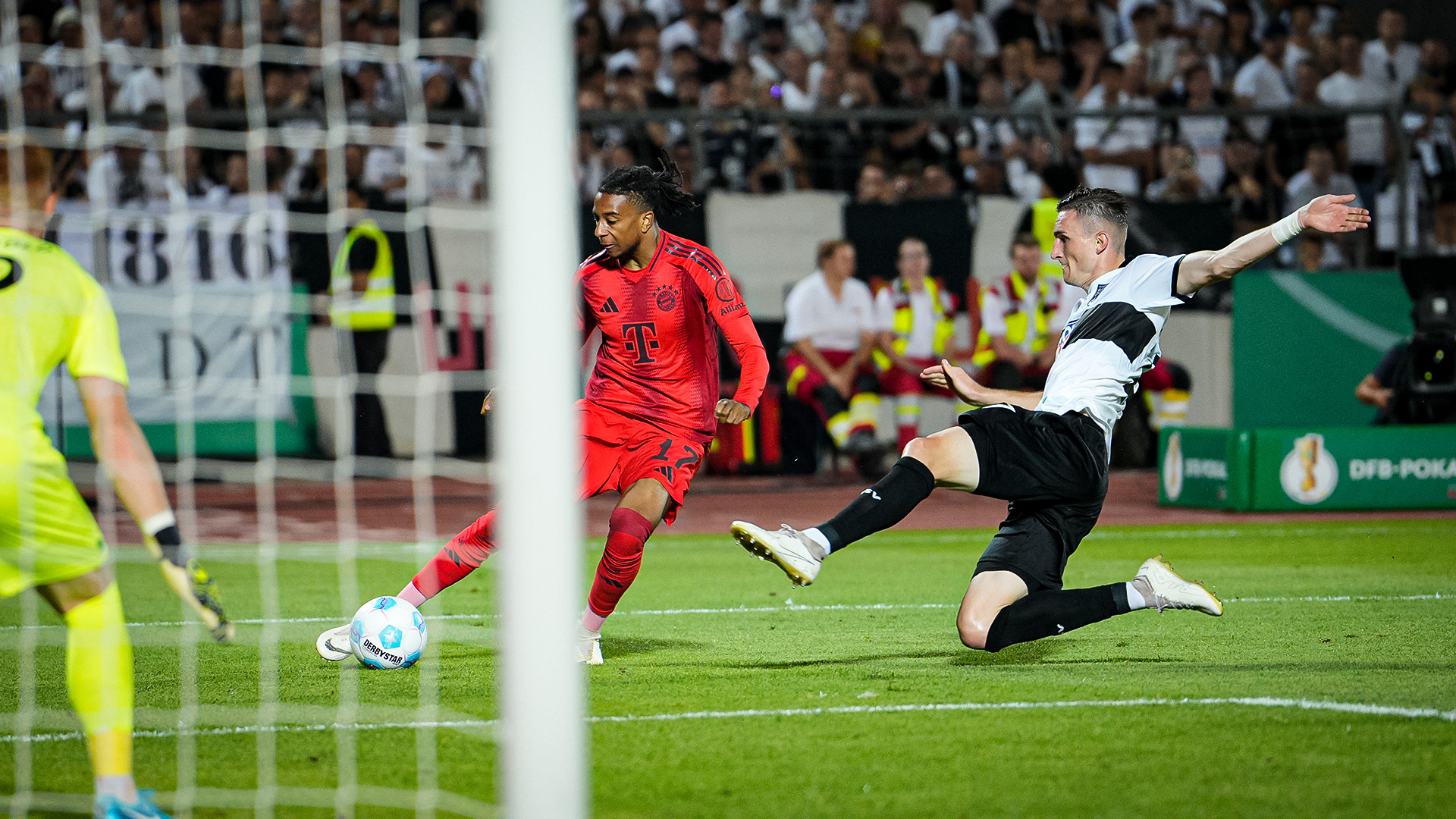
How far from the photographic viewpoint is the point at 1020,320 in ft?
42.6

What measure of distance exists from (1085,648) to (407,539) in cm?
537

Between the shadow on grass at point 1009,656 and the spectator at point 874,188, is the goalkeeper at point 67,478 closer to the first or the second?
the shadow on grass at point 1009,656

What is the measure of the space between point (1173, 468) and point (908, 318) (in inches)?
105

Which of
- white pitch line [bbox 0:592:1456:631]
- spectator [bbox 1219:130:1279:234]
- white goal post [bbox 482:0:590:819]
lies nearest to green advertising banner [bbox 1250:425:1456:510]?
spectator [bbox 1219:130:1279:234]

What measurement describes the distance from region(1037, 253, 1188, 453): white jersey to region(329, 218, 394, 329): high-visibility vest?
26.9ft

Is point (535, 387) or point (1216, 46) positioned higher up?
point (1216, 46)

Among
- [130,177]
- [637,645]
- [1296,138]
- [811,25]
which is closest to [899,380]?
[811,25]

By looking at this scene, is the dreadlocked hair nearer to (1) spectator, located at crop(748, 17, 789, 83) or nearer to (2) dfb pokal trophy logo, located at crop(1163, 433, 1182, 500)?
(2) dfb pokal trophy logo, located at crop(1163, 433, 1182, 500)

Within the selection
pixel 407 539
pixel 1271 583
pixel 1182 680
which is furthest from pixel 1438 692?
pixel 407 539

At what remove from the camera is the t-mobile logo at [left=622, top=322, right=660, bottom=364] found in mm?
6020

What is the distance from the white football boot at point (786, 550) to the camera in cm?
481

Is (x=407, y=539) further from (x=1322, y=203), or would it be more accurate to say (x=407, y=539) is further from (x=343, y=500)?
(x=1322, y=203)

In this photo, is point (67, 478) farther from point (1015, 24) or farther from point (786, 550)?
point (1015, 24)

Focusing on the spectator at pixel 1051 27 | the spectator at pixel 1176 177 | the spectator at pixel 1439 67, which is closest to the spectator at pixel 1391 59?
the spectator at pixel 1439 67
